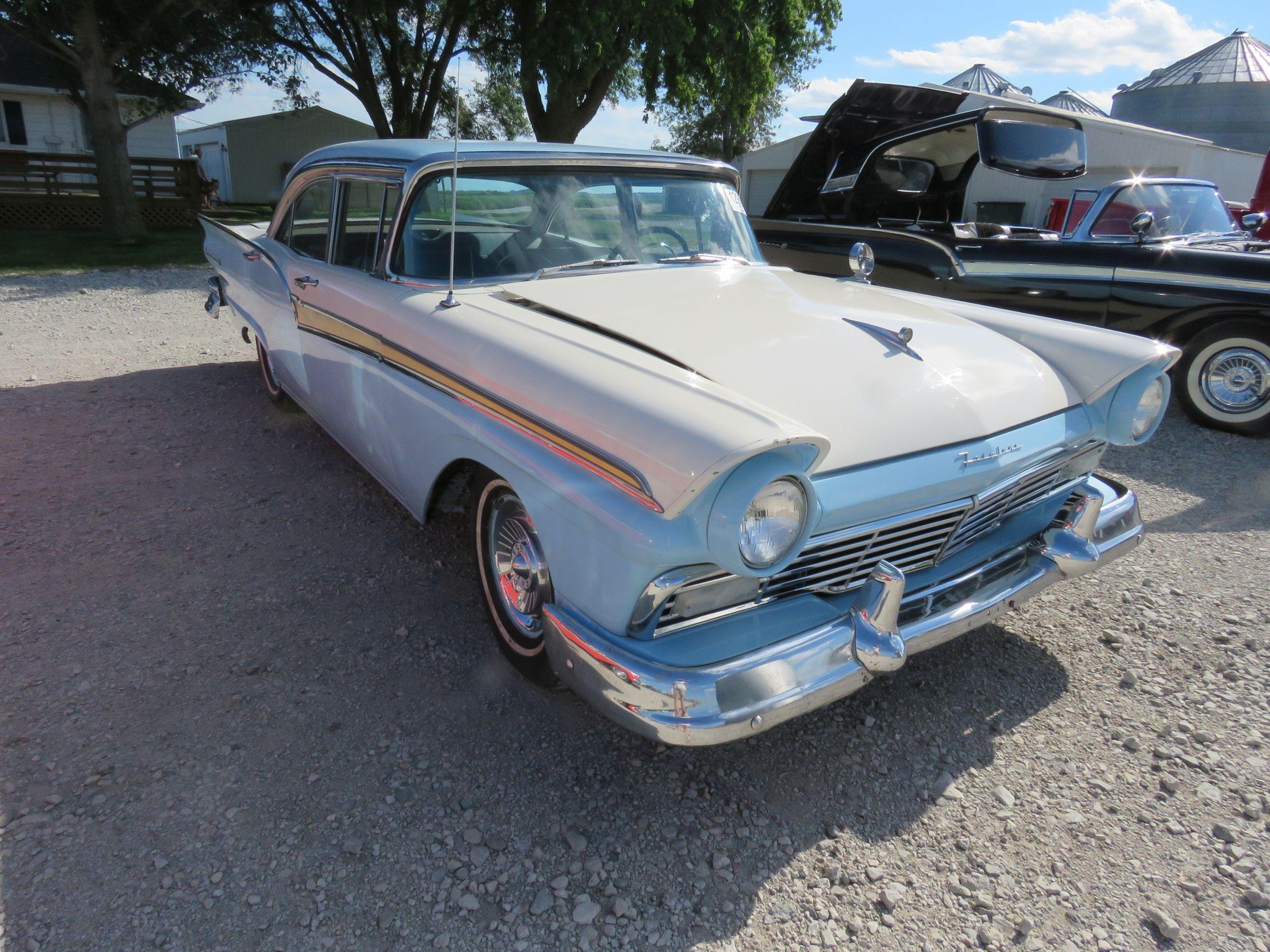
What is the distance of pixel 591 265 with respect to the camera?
299 centimetres

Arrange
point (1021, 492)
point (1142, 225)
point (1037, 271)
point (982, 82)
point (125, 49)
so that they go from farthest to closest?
point (982, 82), point (125, 49), point (1037, 271), point (1142, 225), point (1021, 492)

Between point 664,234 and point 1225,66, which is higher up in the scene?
point 1225,66

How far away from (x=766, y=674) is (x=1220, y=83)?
3308 centimetres

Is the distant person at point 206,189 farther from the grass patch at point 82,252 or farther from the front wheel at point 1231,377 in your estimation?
the front wheel at point 1231,377

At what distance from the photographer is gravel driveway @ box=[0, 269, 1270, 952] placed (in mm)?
1741

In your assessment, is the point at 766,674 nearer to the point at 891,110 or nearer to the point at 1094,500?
the point at 1094,500

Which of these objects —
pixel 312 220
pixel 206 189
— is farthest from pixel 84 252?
pixel 312 220

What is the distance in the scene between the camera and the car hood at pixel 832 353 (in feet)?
6.68

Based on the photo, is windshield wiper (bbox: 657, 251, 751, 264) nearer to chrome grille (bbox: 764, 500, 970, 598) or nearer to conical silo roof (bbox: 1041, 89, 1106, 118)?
chrome grille (bbox: 764, 500, 970, 598)

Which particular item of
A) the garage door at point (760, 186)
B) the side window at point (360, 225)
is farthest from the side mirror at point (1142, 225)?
the garage door at point (760, 186)

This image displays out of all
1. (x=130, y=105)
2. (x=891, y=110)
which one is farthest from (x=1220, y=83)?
(x=130, y=105)

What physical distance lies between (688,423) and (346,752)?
4.22 feet

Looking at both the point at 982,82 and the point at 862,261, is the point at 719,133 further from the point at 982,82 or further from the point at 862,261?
the point at 862,261

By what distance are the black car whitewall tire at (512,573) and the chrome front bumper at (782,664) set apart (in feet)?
1.01
